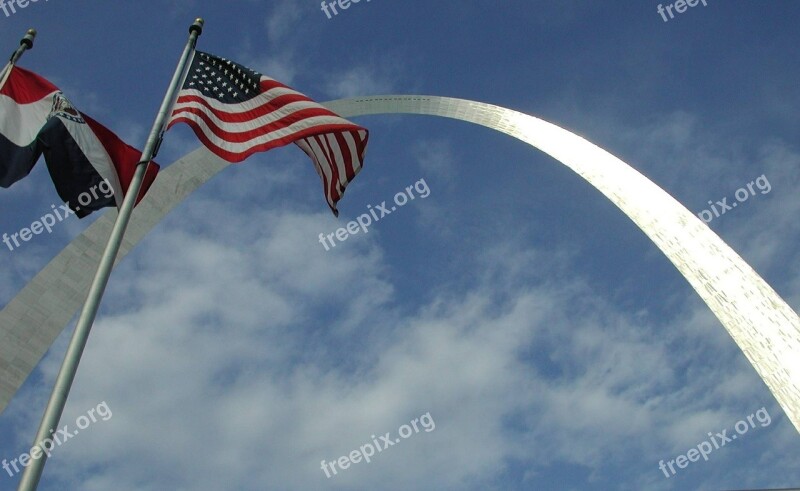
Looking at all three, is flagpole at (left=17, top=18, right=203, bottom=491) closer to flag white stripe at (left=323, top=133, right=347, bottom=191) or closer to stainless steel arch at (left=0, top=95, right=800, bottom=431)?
flag white stripe at (left=323, top=133, right=347, bottom=191)

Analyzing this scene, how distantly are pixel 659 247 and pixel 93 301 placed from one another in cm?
1698

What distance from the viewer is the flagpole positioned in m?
6.81

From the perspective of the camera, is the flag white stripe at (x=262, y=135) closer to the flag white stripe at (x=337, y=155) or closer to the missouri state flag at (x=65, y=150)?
the missouri state flag at (x=65, y=150)

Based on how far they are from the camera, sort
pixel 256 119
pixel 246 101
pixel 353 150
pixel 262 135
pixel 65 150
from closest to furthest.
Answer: pixel 65 150, pixel 262 135, pixel 256 119, pixel 246 101, pixel 353 150

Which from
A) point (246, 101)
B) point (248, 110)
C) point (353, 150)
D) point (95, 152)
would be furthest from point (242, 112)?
point (95, 152)

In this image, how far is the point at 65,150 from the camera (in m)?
9.52

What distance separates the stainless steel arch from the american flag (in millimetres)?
6467

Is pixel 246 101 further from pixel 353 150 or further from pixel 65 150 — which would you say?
pixel 65 150

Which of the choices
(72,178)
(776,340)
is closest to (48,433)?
(72,178)

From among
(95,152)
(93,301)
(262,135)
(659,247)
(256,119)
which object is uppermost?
(659,247)

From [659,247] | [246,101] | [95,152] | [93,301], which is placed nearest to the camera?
[93,301]

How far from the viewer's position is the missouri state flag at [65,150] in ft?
31.1

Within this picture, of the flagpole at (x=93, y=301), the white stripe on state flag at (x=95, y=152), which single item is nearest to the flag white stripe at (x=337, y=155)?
the flagpole at (x=93, y=301)

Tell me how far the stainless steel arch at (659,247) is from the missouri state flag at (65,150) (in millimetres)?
5169
